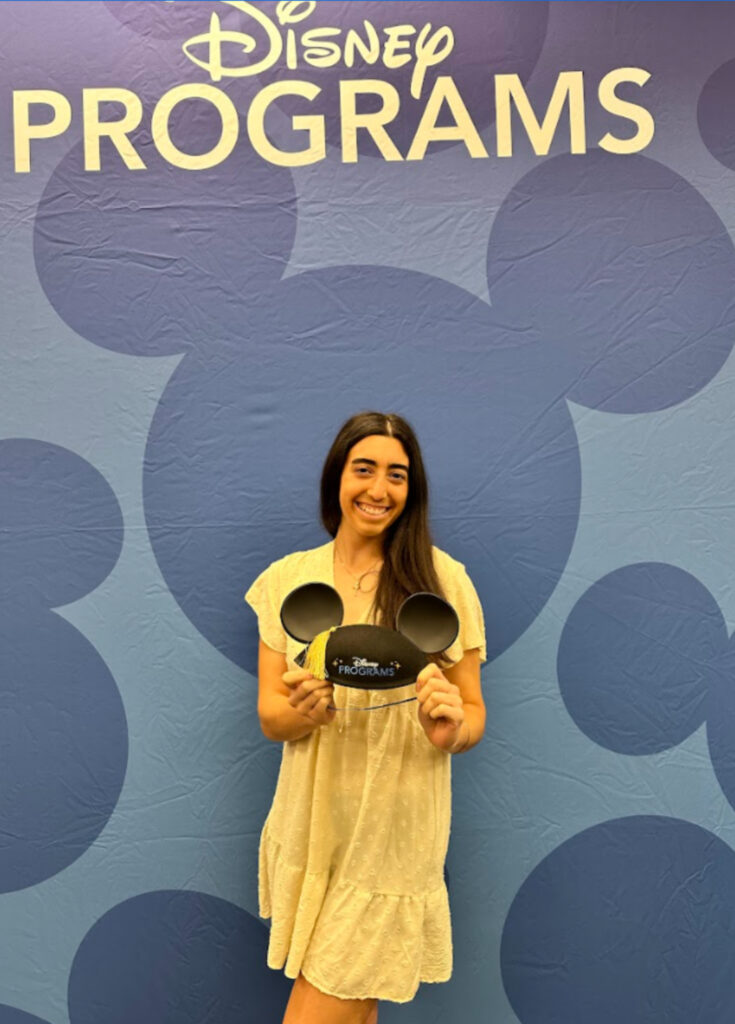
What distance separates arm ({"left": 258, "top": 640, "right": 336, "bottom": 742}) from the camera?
4.75 feet

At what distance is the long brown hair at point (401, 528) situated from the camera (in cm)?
157

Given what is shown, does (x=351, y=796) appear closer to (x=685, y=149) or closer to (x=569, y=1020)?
(x=569, y=1020)

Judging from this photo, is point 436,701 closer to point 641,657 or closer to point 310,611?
point 310,611

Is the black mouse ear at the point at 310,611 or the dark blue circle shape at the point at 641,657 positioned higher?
the black mouse ear at the point at 310,611

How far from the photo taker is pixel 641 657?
74.9 inches

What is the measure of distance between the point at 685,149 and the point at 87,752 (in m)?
1.69

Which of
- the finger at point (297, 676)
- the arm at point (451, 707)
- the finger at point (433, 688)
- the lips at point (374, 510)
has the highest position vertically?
the lips at point (374, 510)

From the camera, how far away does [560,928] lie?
74.8 inches

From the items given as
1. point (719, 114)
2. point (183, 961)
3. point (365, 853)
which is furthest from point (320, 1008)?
point (719, 114)

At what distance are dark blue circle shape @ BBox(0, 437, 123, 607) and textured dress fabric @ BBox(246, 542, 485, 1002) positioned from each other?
1.73 ft

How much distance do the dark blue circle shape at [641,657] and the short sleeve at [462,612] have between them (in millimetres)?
334

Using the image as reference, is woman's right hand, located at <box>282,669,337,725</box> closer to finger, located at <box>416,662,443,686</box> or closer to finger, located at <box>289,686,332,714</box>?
finger, located at <box>289,686,332,714</box>

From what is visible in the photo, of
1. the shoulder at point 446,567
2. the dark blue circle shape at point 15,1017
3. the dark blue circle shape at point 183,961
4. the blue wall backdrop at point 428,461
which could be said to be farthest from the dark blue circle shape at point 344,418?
the dark blue circle shape at point 15,1017

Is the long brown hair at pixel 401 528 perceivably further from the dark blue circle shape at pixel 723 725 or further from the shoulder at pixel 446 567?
the dark blue circle shape at pixel 723 725
